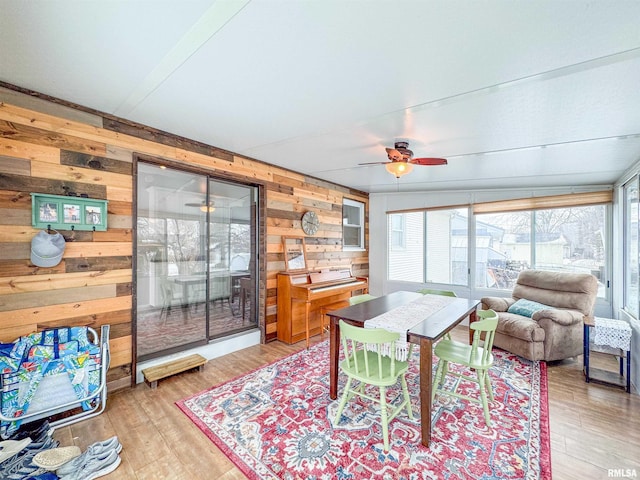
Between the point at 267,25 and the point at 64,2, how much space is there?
3.26 ft

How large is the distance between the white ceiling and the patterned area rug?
2.53 meters

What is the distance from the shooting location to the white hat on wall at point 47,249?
88.7 inches

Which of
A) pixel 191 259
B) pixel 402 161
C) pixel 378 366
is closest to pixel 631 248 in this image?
pixel 402 161

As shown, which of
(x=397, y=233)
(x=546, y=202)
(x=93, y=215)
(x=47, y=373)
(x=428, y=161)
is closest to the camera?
A: (x=47, y=373)

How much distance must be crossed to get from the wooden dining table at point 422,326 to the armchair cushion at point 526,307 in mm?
1213

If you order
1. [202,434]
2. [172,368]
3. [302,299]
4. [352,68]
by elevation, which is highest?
[352,68]

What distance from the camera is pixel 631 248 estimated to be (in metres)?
3.57

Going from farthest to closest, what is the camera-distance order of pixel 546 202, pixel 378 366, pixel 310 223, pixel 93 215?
pixel 310 223
pixel 546 202
pixel 93 215
pixel 378 366

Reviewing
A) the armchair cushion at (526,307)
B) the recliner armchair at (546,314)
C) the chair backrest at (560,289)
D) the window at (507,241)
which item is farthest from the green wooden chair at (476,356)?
the window at (507,241)

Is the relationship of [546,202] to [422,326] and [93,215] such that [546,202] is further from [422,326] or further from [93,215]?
[93,215]

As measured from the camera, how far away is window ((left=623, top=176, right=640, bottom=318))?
3.34 metres

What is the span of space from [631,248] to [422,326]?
3373 mm

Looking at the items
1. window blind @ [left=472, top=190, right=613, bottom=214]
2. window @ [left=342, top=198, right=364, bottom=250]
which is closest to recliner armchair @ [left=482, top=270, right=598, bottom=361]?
window blind @ [left=472, top=190, right=613, bottom=214]

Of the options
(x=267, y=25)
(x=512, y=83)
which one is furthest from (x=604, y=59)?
(x=267, y=25)
